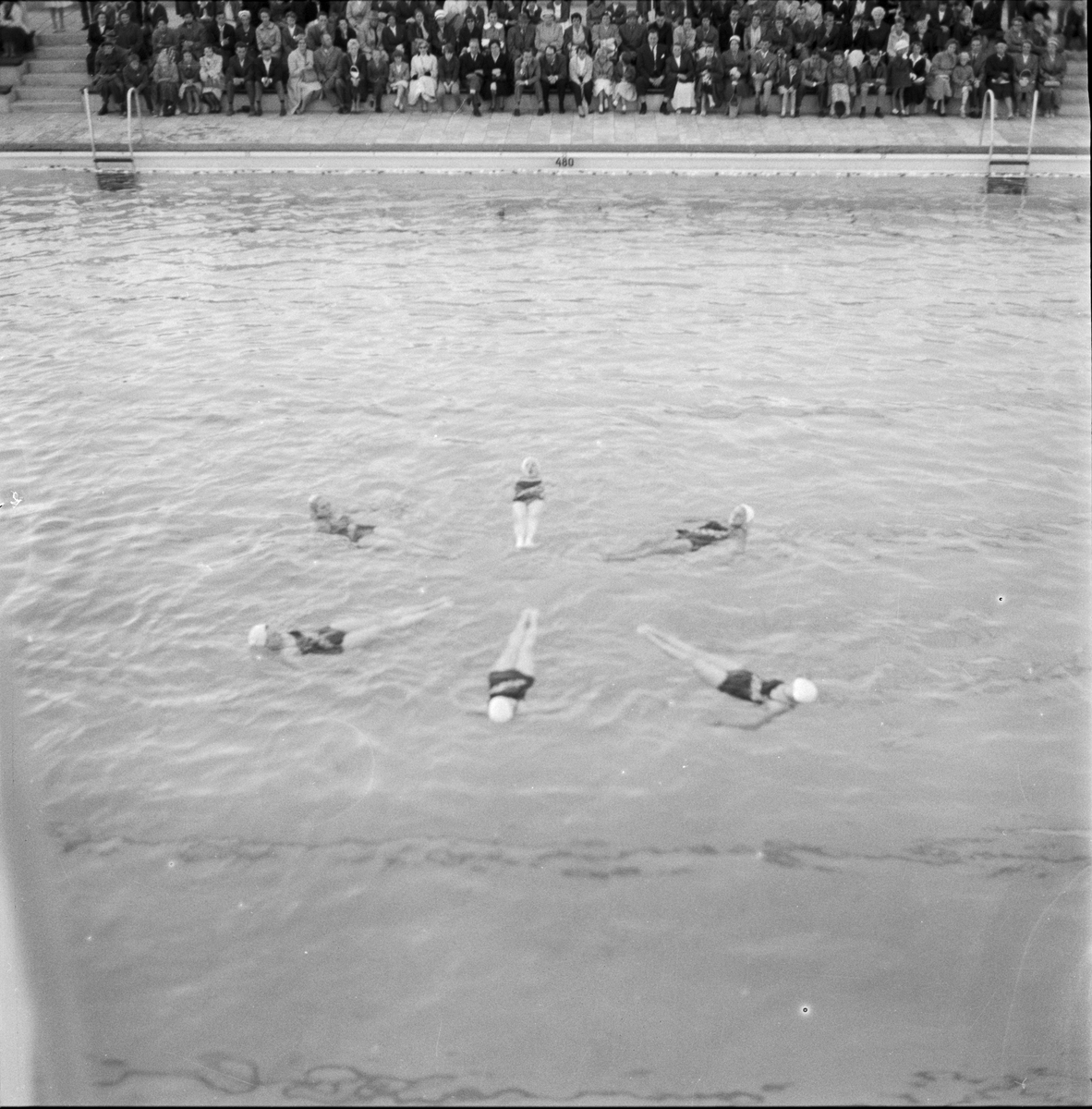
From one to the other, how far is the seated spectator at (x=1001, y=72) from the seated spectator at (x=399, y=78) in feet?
31.1

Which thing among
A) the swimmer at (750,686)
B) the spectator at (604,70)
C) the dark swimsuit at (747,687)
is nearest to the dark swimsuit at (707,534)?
the swimmer at (750,686)

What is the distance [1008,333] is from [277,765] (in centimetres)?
1007

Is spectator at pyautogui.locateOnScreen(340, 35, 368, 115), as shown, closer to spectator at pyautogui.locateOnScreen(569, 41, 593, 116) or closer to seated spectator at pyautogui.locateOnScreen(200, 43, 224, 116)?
seated spectator at pyautogui.locateOnScreen(200, 43, 224, 116)

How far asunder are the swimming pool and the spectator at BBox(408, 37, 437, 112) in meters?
6.88

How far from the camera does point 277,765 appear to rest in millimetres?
8008

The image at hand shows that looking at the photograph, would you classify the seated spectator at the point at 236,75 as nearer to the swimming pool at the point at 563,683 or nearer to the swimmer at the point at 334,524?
the swimming pool at the point at 563,683

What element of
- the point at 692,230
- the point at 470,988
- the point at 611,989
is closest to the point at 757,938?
the point at 611,989

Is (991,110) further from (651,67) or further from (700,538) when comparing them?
(700,538)

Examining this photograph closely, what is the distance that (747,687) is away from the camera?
28.1ft

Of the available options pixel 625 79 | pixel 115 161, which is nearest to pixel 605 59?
pixel 625 79

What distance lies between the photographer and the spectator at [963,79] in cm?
2159

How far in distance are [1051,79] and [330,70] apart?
11761 millimetres

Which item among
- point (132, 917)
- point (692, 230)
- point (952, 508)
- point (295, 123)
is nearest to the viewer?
point (132, 917)

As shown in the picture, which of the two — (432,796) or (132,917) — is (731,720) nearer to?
(432,796)
